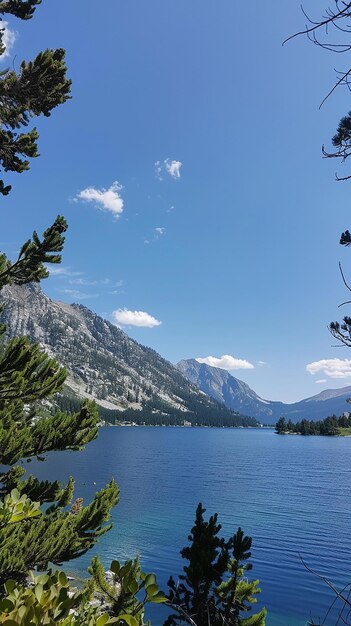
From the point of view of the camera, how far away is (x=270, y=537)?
39.0m

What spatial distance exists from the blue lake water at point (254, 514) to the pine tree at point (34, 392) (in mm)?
6695

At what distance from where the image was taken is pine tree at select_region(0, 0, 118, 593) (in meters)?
9.71

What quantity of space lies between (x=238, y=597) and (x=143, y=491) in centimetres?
5550

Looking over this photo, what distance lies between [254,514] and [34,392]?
46089 mm

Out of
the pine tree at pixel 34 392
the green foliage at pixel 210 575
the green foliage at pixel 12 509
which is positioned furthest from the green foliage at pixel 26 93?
the green foliage at pixel 210 575

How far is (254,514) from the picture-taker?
47.6 m

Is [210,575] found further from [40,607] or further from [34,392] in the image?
[40,607]

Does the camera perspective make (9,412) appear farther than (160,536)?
No

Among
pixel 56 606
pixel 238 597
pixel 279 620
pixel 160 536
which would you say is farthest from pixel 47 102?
pixel 160 536

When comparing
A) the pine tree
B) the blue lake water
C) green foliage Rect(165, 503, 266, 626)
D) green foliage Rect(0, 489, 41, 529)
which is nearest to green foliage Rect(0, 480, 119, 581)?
the pine tree

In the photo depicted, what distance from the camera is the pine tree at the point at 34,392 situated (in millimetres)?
Answer: 9711

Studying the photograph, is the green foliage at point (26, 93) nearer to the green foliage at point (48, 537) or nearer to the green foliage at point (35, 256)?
the green foliage at point (35, 256)

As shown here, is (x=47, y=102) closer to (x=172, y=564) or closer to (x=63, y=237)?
(x=63, y=237)

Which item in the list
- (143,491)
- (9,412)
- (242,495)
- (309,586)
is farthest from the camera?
(143,491)
